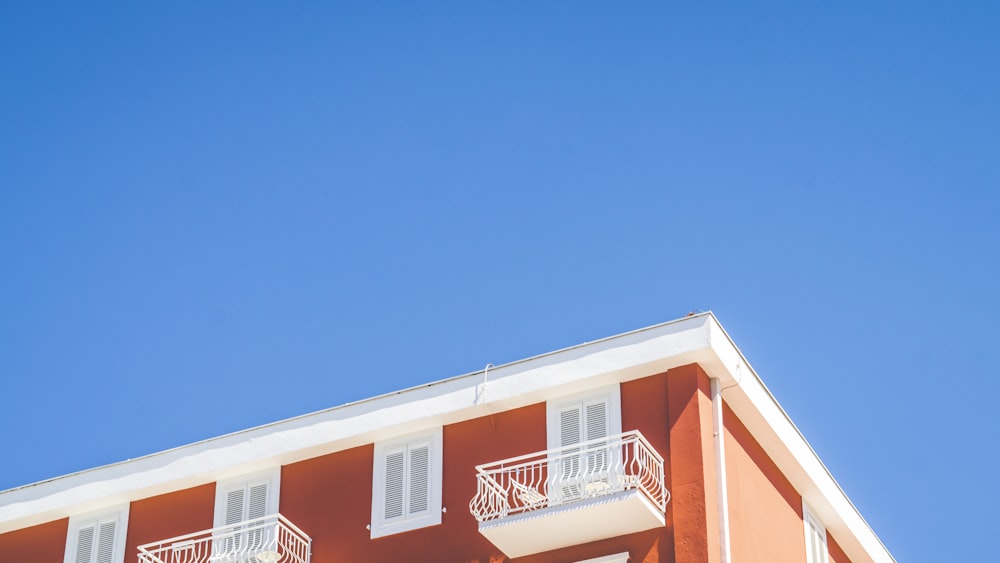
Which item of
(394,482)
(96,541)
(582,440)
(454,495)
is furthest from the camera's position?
(96,541)

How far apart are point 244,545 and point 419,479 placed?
3.56 meters

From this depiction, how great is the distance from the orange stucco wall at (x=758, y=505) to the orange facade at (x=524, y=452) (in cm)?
3

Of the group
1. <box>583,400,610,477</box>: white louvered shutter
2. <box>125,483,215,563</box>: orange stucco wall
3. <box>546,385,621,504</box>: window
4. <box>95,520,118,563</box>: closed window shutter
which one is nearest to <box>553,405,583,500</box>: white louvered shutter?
<box>546,385,621,504</box>: window

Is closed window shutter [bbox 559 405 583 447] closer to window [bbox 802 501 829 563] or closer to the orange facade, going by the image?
the orange facade

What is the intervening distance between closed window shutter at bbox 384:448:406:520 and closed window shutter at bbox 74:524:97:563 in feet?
21.4

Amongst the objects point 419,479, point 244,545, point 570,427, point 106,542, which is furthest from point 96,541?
point 570,427

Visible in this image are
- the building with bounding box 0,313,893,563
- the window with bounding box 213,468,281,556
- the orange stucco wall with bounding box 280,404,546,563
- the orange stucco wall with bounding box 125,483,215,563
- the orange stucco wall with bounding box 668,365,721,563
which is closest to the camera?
the orange stucco wall with bounding box 668,365,721,563

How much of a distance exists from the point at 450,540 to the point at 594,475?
3.15 meters

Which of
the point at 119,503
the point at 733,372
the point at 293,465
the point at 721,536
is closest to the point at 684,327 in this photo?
the point at 733,372

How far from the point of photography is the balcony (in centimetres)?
3200

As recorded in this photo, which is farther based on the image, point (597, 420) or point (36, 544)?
point (36, 544)

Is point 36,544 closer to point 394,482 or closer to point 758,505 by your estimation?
point 394,482

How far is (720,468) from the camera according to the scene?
108 feet

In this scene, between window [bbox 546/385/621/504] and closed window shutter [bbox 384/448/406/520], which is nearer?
window [bbox 546/385/621/504]
